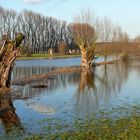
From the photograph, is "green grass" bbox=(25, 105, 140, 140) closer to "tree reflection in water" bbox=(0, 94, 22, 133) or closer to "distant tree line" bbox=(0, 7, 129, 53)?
"tree reflection in water" bbox=(0, 94, 22, 133)

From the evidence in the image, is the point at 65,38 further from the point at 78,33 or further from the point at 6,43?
the point at 6,43

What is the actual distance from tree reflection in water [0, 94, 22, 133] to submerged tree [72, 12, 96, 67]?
3321 cm

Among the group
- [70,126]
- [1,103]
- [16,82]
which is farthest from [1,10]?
[70,126]

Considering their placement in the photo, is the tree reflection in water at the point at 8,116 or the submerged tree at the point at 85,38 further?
the submerged tree at the point at 85,38

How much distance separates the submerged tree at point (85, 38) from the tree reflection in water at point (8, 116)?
33.2 meters

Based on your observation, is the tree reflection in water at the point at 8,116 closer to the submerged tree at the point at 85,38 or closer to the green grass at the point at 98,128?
the green grass at the point at 98,128

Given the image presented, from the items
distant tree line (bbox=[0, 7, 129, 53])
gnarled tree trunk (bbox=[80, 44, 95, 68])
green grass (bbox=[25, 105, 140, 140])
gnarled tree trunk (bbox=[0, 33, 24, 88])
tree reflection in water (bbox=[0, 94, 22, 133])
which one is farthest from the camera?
distant tree line (bbox=[0, 7, 129, 53])

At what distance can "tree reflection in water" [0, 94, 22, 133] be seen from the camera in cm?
1497

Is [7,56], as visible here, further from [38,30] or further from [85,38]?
[38,30]

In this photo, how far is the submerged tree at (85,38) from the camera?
186 feet

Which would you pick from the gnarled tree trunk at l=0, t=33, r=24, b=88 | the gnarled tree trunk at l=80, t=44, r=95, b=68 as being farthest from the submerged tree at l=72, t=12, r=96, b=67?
the gnarled tree trunk at l=0, t=33, r=24, b=88

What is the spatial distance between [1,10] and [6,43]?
89.0 m

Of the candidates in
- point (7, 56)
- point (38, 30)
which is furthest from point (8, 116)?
point (38, 30)

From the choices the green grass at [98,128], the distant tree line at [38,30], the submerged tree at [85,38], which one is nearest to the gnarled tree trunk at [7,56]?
the green grass at [98,128]
